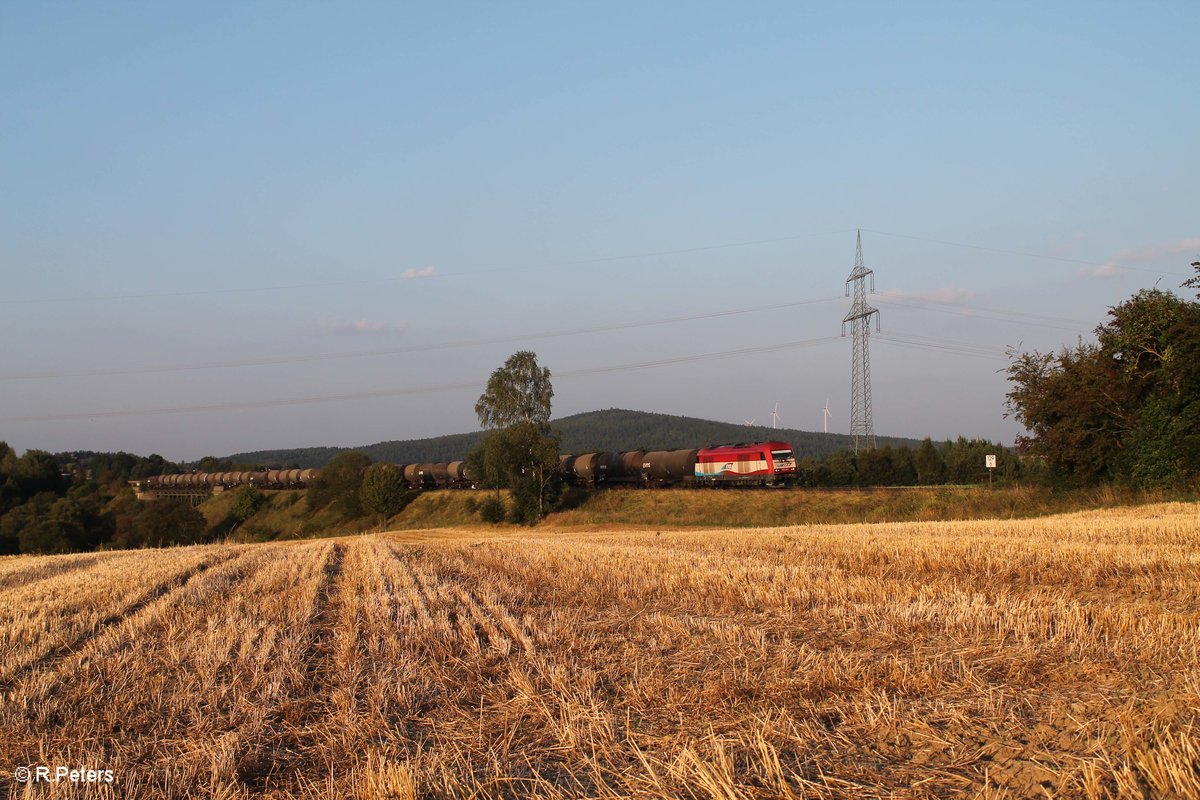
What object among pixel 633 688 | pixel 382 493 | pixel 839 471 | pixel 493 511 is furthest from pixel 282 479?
pixel 633 688

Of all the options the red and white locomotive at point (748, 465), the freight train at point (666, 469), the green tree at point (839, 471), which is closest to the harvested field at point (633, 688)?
the red and white locomotive at point (748, 465)

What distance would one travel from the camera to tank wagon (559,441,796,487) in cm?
6162

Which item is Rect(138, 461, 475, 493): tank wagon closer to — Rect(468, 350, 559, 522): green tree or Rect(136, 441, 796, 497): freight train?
Rect(136, 441, 796, 497): freight train

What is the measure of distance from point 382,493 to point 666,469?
1232 inches

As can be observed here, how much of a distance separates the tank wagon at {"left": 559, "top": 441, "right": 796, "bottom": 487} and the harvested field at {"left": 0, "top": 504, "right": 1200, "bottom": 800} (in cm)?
4817

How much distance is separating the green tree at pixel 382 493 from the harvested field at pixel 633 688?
234 ft

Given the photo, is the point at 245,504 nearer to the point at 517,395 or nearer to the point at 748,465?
the point at 517,395

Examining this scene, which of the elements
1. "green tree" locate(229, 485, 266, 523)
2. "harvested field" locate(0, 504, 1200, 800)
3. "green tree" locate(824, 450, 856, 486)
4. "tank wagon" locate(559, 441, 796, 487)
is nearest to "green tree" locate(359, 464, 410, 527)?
"green tree" locate(229, 485, 266, 523)

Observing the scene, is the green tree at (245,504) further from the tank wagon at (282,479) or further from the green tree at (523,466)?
the green tree at (523,466)

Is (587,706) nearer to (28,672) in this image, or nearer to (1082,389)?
(28,672)

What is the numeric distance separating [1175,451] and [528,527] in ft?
140

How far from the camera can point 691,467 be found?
218ft

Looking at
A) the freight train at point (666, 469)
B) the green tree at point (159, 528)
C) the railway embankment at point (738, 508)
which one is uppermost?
the freight train at point (666, 469)

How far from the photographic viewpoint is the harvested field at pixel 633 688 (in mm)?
4746
